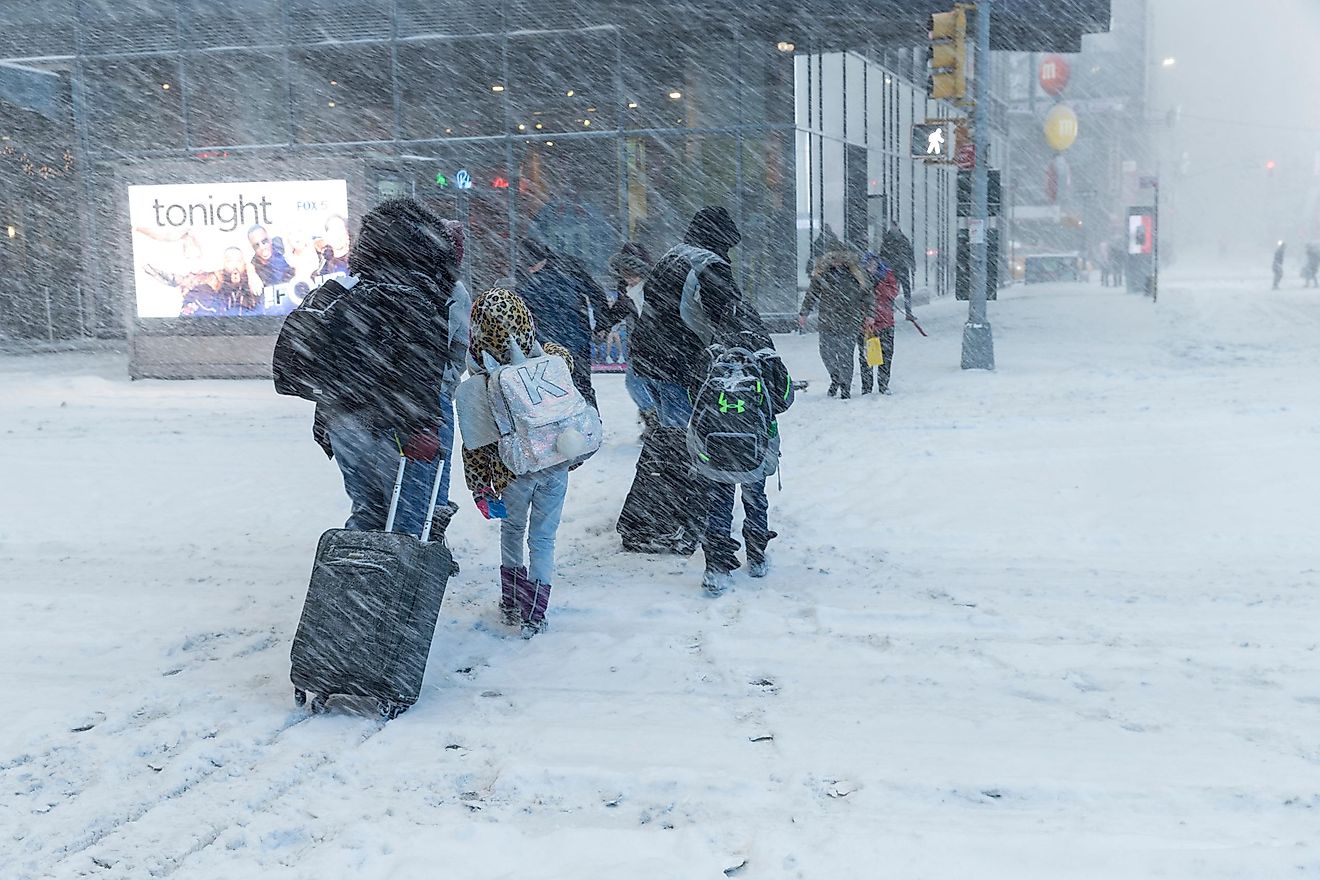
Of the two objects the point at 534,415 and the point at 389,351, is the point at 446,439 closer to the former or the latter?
the point at 534,415

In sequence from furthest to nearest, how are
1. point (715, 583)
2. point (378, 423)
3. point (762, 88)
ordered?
point (762, 88) → point (715, 583) → point (378, 423)

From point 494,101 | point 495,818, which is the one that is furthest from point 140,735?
point 494,101

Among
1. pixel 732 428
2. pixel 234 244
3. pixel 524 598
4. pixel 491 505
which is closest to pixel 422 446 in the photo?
pixel 491 505

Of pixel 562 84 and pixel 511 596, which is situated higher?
pixel 562 84

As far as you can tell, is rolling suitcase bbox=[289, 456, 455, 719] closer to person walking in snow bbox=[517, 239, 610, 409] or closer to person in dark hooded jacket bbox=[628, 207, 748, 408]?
person in dark hooded jacket bbox=[628, 207, 748, 408]

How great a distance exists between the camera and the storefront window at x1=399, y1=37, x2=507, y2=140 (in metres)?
25.0

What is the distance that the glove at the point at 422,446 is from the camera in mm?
5715

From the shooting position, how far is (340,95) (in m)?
25.5

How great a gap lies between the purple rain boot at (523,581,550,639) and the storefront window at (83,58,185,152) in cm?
2244

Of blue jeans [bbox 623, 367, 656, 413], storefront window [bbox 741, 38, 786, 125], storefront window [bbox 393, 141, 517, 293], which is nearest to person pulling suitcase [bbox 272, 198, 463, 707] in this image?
blue jeans [bbox 623, 367, 656, 413]

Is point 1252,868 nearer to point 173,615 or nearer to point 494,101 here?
point 173,615

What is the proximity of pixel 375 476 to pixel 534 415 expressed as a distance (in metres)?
0.78

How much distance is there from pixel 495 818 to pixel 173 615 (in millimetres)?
3205

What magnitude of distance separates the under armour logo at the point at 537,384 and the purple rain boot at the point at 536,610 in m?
0.96
